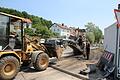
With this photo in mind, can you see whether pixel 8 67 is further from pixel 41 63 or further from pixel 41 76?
pixel 41 63

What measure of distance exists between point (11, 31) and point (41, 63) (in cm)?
272

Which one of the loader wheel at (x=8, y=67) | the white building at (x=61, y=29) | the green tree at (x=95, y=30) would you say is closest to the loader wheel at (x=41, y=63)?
the loader wheel at (x=8, y=67)

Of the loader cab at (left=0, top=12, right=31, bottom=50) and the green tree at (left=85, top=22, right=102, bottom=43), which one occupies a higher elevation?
the green tree at (left=85, top=22, right=102, bottom=43)

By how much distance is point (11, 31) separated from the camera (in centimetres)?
1123

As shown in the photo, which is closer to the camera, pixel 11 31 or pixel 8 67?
pixel 8 67

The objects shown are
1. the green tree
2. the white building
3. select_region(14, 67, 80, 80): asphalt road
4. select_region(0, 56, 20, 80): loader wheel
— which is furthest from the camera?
the white building

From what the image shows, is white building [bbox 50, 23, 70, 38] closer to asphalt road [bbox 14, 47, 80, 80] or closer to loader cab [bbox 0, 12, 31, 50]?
asphalt road [bbox 14, 47, 80, 80]

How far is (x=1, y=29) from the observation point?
10.4m

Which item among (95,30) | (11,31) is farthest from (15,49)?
(95,30)

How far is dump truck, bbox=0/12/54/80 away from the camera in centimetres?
1017

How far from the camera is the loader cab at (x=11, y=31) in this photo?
34.3 feet

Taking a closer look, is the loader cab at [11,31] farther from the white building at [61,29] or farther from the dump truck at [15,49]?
the white building at [61,29]

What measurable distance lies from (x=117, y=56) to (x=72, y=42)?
9.31 metres

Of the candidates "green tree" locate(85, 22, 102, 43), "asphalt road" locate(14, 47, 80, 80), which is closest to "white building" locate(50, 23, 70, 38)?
"green tree" locate(85, 22, 102, 43)
